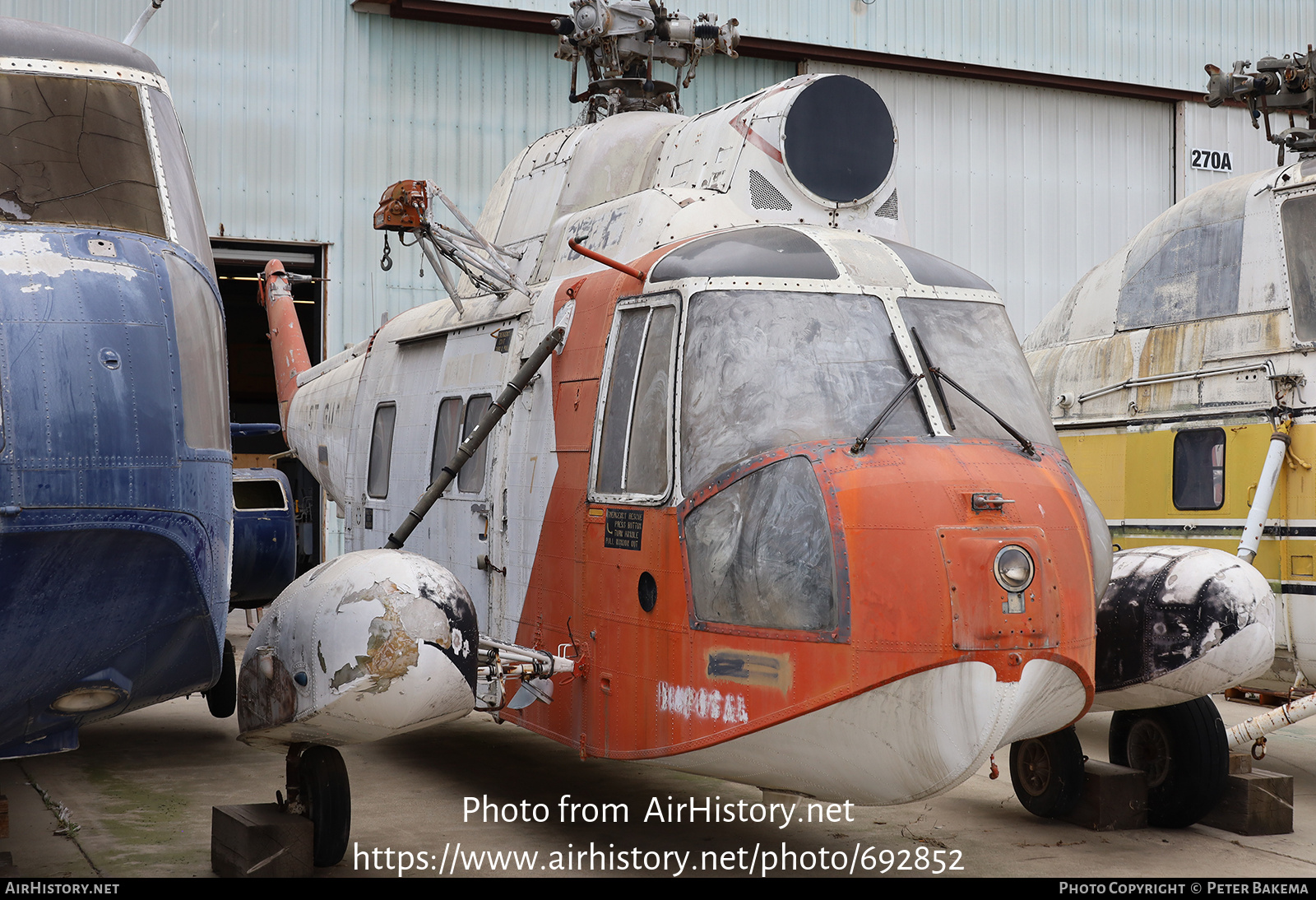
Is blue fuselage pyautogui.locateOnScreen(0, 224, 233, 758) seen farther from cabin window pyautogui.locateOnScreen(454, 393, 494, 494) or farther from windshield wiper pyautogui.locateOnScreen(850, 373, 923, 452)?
windshield wiper pyautogui.locateOnScreen(850, 373, 923, 452)

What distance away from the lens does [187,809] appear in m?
7.28

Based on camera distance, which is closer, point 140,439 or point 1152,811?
point 140,439

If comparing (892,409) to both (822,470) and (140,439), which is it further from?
(140,439)

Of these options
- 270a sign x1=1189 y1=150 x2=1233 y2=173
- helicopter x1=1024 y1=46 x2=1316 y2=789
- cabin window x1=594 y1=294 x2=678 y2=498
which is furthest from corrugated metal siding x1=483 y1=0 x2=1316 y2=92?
cabin window x1=594 y1=294 x2=678 y2=498

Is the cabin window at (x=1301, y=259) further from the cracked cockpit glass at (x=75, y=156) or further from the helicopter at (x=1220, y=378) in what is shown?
the cracked cockpit glass at (x=75, y=156)

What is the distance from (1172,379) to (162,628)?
668cm

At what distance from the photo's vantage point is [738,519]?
5.25m

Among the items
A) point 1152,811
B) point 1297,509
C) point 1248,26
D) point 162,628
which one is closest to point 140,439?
point 162,628

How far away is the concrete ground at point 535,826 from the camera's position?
20.4ft

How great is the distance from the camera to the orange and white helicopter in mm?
4875

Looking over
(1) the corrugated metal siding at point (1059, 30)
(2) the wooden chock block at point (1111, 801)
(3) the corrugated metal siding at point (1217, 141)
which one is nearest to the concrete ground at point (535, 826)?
(2) the wooden chock block at point (1111, 801)

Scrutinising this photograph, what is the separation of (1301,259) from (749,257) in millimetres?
4334

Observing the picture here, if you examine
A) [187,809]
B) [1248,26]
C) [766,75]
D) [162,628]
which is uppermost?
[1248,26]

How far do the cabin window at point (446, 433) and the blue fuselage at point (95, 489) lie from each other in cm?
263
